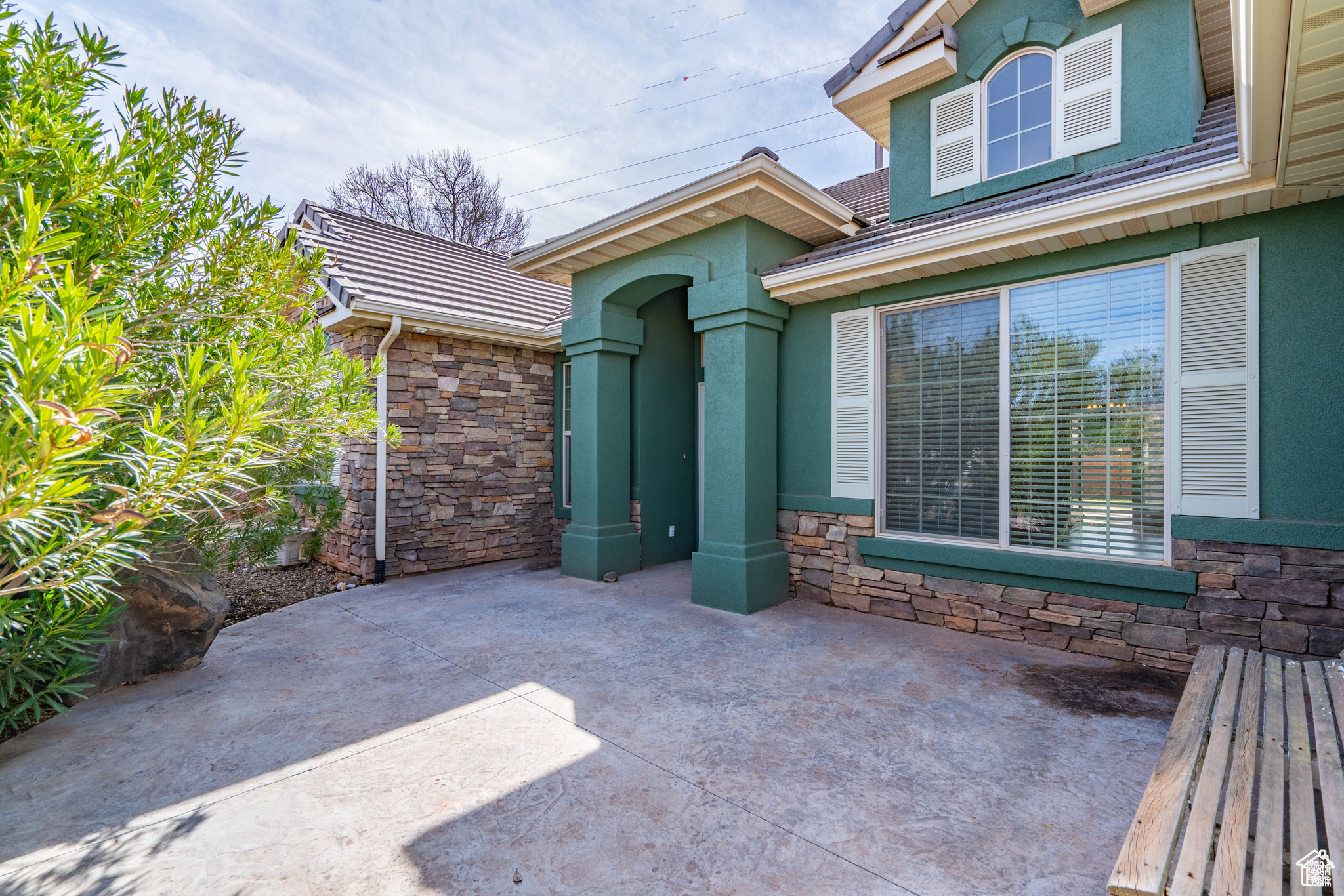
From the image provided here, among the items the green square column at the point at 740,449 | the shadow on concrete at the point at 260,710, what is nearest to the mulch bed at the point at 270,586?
the shadow on concrete at the point at 260,710

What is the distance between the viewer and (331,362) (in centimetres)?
363

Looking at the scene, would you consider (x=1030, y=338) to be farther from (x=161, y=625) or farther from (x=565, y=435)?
(x=161, y=625)

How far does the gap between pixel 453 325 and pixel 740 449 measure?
3680 mm

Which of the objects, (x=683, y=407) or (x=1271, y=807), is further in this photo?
(x=683, y=407)

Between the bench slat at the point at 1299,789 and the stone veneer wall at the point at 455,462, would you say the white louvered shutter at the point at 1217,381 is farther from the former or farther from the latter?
→ the stone veneer wall at the point at 455,462

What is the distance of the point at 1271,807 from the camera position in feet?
5.66

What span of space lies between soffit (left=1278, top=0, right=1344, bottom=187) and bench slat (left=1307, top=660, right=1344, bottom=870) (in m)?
2.42

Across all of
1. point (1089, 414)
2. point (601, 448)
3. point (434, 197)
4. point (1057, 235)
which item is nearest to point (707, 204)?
point (1057, 235)

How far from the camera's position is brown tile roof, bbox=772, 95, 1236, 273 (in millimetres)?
3760

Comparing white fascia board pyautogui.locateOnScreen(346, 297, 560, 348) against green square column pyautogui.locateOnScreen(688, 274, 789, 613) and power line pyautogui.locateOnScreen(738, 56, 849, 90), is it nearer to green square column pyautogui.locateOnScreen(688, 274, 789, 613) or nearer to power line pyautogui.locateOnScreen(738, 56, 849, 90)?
green square column pyautogui.locateOnScreen(688, 274, 789, 613)

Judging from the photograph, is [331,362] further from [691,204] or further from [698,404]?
[698,404]

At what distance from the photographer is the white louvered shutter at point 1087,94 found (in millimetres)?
4754

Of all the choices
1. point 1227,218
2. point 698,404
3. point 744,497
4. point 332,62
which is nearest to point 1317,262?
point 1227,218

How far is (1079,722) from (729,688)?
6.02 feet
